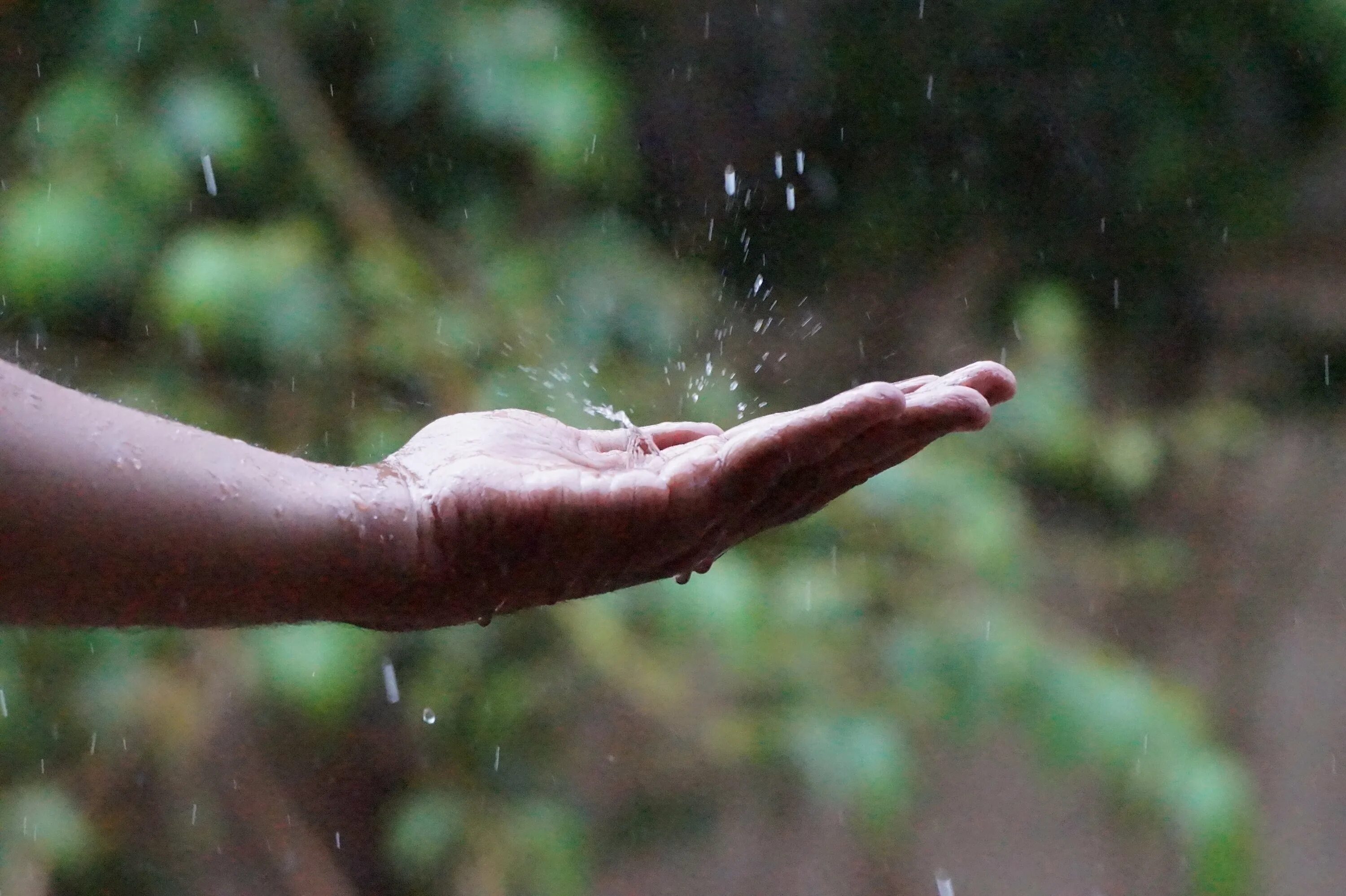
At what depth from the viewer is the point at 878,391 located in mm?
811

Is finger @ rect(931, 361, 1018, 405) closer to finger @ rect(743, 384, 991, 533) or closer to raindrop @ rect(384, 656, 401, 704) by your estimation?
finger @ rect(743, 384, 991, 533)

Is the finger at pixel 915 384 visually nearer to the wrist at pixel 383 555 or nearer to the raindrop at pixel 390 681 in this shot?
the wrist at pixel 383 555

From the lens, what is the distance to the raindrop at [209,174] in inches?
62.1

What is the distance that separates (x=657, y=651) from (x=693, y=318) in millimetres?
427

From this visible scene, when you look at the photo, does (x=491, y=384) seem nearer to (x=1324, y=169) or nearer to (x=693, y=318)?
(x=693, y=318)

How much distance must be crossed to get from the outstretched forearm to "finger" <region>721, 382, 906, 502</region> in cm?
20

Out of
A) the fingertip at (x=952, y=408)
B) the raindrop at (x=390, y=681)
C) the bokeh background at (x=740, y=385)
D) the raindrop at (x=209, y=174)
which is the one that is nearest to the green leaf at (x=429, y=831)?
the bokeh background at (x=740, y=385)

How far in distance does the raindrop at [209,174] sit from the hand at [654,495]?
0.81 m

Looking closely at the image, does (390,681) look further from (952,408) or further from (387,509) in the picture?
(952,408)

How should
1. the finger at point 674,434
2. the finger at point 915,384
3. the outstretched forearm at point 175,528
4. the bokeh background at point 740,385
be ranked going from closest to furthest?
the outstretched forearm at point 175,528 < the finger at point 915,384 < the finger at point 674,434 < the bokeh background at point 740,385

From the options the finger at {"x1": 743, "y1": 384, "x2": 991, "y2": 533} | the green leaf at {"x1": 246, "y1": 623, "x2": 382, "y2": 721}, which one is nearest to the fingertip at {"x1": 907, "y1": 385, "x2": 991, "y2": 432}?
the finger at {"x1": 743, "y1": 384, "x2": 991, "y2": 533}

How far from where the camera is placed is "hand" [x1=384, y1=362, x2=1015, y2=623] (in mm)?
834

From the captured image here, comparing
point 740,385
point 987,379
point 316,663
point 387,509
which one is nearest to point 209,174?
point 316,663

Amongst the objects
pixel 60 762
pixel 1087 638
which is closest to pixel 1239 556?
pixel 1087 638
